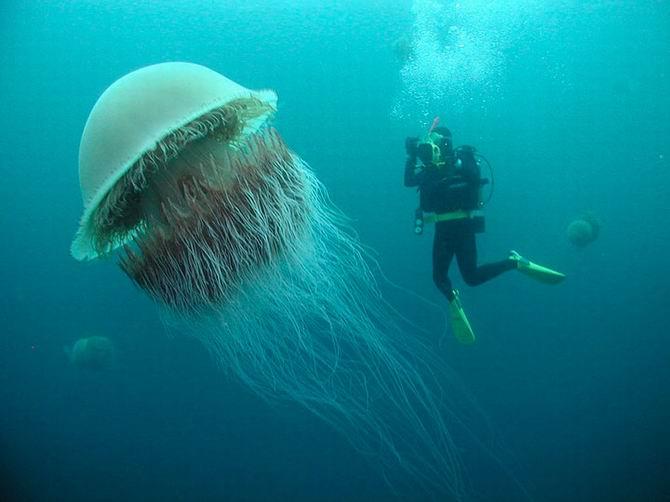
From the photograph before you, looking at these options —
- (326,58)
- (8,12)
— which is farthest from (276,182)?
(326,58)

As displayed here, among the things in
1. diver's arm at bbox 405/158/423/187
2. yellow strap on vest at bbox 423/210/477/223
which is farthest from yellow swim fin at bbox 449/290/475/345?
diver's arm at bbox 405/158/423/187

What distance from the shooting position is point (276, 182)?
8.73 feet

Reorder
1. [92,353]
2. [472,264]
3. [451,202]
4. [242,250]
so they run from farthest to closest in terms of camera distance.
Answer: [92,353], [472,264], [451,202], [242,250]

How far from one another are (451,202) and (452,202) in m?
0.01

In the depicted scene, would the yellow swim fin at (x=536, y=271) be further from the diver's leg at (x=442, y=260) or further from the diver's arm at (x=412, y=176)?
the diver's arm at (x=412, y=176)

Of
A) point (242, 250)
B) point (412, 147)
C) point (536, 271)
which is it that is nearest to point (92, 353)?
point (412, 147)

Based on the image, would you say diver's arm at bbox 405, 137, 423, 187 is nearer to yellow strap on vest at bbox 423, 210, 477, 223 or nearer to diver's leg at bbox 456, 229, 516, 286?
yellow strap on vest at bbox 423, 210, 477, 223

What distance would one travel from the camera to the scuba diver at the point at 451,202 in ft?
18.3

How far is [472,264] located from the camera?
621 centimetres

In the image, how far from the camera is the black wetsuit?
5613mm

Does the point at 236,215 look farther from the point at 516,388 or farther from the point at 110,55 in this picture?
the point at 110,55

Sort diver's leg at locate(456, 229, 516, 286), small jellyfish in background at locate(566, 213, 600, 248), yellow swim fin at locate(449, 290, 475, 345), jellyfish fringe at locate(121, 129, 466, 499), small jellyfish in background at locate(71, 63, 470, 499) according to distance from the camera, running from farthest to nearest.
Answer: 1. small jellyfish in background at locate(566, 213, 600, 248)
2. yellow swim fin at locate(449, 290, 475, 345)
3. diver's leg at locate(456, 229, 516, 286)
4. jellyfish fringe at locate(121, 129, 466, 499)
5. small jellyfish in background at locate(71, 63, 470, 499)

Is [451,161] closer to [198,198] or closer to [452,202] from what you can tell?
[452,202]

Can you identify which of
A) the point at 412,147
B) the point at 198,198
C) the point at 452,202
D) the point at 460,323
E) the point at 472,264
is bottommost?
the point at 460,323
